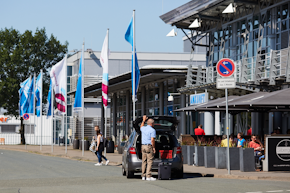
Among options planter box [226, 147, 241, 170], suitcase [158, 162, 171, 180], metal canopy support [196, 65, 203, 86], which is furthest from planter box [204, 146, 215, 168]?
metal canopy support [196, 65, 203, 86]

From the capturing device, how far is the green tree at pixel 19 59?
189ft

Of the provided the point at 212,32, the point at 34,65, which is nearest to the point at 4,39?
the point at 34,65

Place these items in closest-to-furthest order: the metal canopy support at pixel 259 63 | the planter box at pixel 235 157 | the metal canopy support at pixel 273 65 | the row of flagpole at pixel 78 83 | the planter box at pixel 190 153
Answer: the planter box at pixel 235 157
the planter box at pixel 190 153
the metal canopy support at pixel 273 65
the row of flagpole at pixel 78 83
the metal canopy support at pixel 259 63

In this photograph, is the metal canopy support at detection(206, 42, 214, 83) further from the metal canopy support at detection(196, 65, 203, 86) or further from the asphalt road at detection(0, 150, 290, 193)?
the asphalt road at detection(0, 150, 290, 193)

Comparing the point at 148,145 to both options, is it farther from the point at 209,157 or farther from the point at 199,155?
the point at 199,155

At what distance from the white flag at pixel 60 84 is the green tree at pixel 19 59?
2628 centimetres

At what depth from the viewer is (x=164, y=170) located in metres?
14.4

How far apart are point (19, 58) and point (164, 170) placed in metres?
46.6

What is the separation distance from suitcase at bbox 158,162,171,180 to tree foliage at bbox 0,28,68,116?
45014mm

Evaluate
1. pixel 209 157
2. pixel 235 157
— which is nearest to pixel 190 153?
pixel 209 157

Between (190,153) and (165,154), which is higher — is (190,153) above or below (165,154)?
below

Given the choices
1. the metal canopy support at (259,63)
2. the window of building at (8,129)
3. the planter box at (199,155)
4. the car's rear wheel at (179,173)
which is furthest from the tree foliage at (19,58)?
the car's rear wheel at (179,173)

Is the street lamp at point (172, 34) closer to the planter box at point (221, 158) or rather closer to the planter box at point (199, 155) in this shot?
the planter box at point (199, 155)

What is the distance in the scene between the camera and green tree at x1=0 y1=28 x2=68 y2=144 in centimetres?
5747
